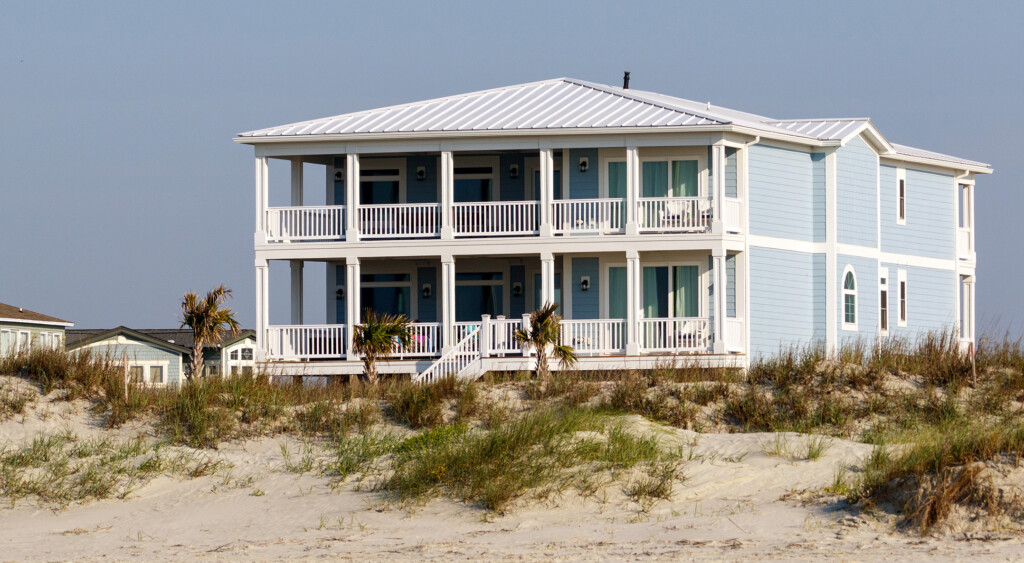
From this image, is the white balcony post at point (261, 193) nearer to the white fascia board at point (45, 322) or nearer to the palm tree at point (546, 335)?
the palm tree at point (546, 335)

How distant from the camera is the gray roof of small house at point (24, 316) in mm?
47969

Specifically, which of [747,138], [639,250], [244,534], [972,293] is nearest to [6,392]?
[244,534]

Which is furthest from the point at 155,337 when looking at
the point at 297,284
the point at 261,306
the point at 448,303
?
the point at 448,303

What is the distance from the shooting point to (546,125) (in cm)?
2858

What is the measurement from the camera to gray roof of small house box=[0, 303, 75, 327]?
47969 mm

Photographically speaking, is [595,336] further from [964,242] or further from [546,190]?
[964,242]

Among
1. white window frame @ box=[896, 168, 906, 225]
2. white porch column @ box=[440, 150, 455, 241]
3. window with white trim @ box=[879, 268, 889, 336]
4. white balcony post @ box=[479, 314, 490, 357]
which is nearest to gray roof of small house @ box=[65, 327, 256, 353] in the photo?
white porch column @ box=[440, 150, 455, 241]

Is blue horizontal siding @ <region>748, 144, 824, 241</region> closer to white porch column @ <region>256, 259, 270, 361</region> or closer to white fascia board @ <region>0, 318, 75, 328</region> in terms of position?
white porch column @ <region>256, 259, 270, 361</region>

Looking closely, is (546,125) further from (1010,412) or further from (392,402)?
(1010,412)

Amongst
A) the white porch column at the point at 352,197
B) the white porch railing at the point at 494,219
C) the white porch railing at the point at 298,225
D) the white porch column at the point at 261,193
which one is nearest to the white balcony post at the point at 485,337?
the white porch railing at the point at 494,219

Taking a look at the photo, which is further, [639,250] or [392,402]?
[639,250]

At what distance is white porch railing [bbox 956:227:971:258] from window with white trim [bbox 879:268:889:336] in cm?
395

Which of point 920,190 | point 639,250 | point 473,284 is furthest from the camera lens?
point 920,190

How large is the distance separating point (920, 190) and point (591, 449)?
71.3ft
